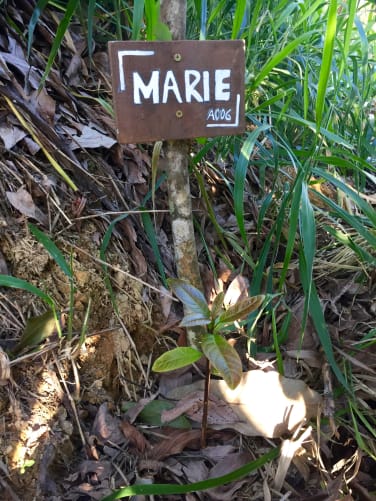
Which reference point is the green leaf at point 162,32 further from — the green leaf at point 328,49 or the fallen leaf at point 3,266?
the fallen leaf at point 3,266

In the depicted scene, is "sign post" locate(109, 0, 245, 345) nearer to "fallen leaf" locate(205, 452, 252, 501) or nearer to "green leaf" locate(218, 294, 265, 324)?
"green leaf" locate(218, 294, 265, 324)

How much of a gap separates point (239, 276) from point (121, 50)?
615 mm

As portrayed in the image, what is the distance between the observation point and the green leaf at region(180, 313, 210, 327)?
0.85 metres

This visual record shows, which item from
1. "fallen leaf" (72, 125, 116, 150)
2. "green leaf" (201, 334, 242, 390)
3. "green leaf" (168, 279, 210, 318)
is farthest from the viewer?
"fallen leaf" (72, 125, 116, 150)

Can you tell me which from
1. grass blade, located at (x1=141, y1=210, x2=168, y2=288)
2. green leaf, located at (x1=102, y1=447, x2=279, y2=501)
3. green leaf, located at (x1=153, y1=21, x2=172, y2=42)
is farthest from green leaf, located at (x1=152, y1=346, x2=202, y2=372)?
green leaf, located at (x1=153, y1=21, x2=172, y2=42)

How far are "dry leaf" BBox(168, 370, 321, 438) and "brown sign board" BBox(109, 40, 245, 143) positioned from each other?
1.78 feet

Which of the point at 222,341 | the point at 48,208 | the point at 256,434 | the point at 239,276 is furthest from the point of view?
the point at 239,276

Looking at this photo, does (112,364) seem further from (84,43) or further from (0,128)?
(84,43)

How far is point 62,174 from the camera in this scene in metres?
1.16

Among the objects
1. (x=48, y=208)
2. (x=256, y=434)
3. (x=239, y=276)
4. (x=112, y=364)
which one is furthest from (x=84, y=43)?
(x=256, y=434)

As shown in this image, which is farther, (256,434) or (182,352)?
(256,434)

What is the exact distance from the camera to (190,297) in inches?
35.7

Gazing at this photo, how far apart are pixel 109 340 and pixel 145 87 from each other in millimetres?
550

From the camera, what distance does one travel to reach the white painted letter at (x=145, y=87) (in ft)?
2.87
